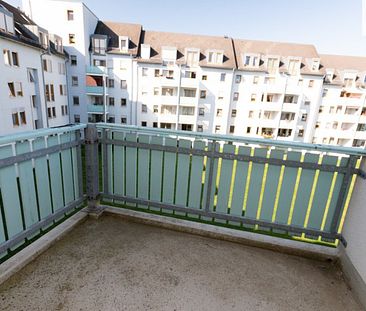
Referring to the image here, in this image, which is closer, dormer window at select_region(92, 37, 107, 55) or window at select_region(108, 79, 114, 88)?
dormer window at select_region(92, 37, 107, 55)

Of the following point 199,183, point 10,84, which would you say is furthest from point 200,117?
point 199,183

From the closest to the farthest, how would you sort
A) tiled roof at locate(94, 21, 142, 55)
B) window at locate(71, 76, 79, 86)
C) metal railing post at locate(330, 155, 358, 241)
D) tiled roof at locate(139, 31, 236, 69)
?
metal railing post at locate(330, 155, 358, 241), window at locate(71, 76, 79, 86), tiled roof at locate(94, 21, 142, 55), tiled roof at locate(139, 31, 236, 69)

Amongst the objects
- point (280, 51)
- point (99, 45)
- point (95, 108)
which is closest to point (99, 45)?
point (99, 45)

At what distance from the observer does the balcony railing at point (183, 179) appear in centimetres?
282

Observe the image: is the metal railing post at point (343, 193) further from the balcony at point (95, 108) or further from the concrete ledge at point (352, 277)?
the balcony at point (95, 108)

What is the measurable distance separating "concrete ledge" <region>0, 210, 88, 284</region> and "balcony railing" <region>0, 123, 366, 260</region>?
0.41 ft

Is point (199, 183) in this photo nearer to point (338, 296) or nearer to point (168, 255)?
point (168, 255)

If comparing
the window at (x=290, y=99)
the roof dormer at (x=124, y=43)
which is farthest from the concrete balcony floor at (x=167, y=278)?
the window at (x=290, y=99)

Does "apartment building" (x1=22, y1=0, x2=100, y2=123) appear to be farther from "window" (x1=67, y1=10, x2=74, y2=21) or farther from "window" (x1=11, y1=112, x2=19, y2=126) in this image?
"window" (x1=11, y1=112, x2=19, y2=126)

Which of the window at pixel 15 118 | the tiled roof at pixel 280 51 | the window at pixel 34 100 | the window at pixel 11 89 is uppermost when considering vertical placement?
the tiled roof at pixel 280 51

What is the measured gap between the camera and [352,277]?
2711 millimetres

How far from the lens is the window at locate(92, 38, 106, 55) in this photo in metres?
27.9

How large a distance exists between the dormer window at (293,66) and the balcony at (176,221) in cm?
3212

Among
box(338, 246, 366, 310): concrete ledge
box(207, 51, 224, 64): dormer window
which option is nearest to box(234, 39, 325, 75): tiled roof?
box(207, 51, 224, 64): dormer window
